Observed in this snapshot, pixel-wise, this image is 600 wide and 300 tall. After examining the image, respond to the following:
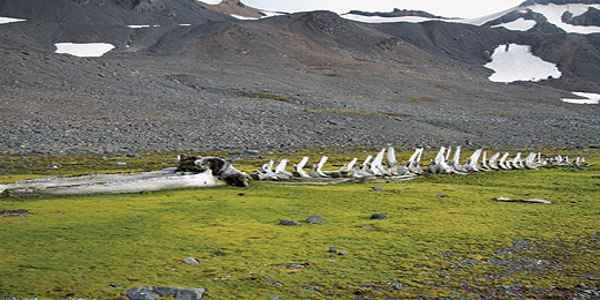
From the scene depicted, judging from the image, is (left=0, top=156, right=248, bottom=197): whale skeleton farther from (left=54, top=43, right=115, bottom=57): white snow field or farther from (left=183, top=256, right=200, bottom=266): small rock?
(left=54, top=43, right=115, bottom=57): white snow field

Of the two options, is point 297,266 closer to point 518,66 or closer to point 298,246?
point 298,246

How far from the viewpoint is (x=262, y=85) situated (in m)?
102

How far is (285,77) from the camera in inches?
4523

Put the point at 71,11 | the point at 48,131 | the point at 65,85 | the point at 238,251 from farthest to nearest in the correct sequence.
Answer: the point at 71,11, the point at 65,85, the point at 48,131, the point at 238,251

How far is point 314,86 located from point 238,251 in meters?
94.7

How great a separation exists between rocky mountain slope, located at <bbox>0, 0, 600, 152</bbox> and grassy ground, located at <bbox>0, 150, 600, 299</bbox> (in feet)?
85.9

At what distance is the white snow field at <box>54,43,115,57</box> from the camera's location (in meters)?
130

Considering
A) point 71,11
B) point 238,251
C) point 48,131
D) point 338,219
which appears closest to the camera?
point 238,251

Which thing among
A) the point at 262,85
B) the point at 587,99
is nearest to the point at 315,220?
the point at 262,85

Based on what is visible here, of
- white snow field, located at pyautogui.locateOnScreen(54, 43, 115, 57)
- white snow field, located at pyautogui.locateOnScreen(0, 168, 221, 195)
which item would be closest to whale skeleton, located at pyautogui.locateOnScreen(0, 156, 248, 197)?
white snow field, located at pyautogui.locateOnScreen(0, 168, 221, 195)

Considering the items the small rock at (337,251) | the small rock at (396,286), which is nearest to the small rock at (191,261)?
the small rock at (337,251)

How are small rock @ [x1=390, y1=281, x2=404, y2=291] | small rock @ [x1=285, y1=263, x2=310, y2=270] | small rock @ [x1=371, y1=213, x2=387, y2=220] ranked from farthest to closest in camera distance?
small rock @ [x1=371, y1=213, x2=387, y2=220] → small rock @ [x1=285, y1=263, x2=310, y2=270] → small rock @ [x1=390, y1=281, x2=404, y2=291]

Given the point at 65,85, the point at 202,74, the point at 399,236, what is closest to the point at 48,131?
the point at 65,85

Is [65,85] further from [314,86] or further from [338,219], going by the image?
[338,219]
